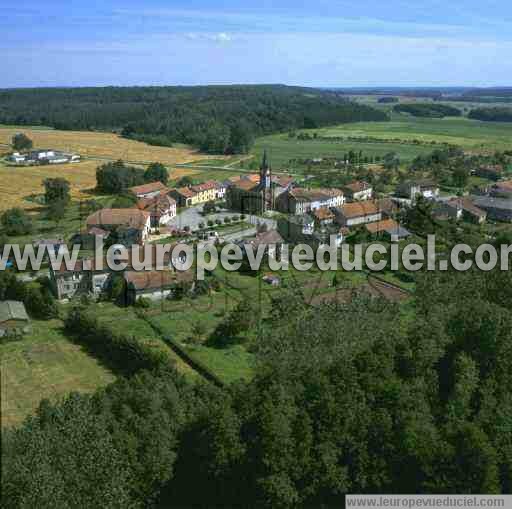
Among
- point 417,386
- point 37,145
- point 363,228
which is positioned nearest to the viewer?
point 417,386

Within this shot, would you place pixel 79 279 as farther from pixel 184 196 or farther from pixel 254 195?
pixel 184 196

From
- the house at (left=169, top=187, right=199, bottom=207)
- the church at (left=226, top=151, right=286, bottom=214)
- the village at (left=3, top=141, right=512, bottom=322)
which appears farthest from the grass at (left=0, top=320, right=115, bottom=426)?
the house at (left=169, top=187, right=199, bottom=207)

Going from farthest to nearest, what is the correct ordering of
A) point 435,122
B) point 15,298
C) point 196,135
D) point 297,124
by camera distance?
point 435,122, point 297,124, point 196,135, point 15,298

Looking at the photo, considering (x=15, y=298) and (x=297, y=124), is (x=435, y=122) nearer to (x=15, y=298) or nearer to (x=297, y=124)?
(x=297, y=124)

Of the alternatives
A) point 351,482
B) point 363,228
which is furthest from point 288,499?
point 363,228

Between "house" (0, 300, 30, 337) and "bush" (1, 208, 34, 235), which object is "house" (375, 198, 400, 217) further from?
"house" (0, 300, 30, 337)

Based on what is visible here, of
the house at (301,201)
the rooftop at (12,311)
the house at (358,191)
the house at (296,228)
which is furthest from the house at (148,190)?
the rooftop at (12,311)
